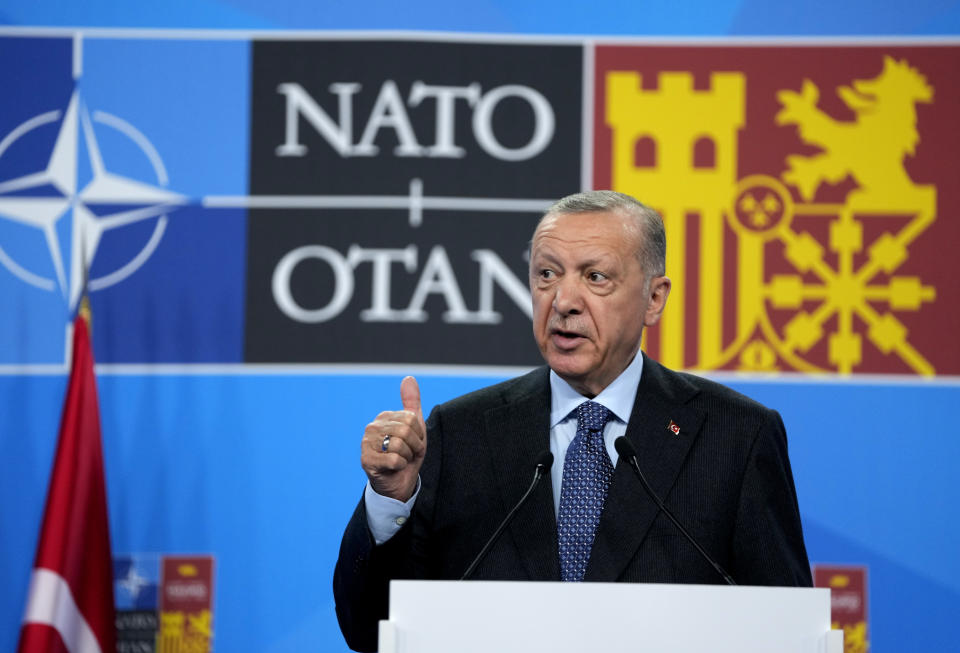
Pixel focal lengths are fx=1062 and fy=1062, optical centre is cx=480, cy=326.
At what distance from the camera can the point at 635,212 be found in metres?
1.93

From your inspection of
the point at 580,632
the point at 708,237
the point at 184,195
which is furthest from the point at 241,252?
the point at 580,632

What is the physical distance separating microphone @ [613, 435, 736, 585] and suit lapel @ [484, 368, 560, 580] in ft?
0.56

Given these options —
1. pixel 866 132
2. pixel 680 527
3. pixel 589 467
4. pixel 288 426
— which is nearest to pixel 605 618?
pixel 680 527

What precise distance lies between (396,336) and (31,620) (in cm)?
124

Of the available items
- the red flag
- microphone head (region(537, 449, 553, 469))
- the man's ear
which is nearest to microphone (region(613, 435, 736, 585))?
microphone head (region(537, 449, 553, 469))

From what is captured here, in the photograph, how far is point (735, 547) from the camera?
1.77 metres

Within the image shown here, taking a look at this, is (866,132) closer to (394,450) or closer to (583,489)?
(583,489)

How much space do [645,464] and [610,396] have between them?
156 millimetres

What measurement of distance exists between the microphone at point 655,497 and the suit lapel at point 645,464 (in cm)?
5

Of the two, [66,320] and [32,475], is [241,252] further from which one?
[32,475]

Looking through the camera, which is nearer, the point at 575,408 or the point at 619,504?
the point at 619,504

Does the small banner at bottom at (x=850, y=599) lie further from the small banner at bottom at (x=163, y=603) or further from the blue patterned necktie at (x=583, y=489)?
the small banner at bottom at (x=163, y=603)

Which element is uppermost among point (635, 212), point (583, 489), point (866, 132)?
point (866, 132)

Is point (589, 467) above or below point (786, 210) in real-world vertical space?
below
